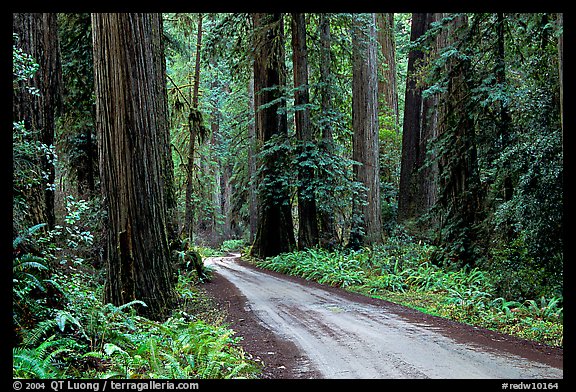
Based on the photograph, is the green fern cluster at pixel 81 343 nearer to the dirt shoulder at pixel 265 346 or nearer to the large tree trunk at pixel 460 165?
the dirt shoulder at pixel 265 346

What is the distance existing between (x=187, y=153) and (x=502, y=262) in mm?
16319

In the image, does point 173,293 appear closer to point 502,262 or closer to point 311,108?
point 502,262

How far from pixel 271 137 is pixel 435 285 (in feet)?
32.0

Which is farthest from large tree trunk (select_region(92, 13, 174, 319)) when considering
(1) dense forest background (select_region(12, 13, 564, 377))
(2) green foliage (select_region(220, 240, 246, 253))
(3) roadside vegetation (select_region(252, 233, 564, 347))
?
(2) green foliage (select_region(220, 240, 246, 253))

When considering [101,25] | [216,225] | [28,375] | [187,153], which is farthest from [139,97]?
[216,225]

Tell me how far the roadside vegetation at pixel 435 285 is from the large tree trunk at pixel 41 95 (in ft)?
23.3

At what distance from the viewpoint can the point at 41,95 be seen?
28.2 feet

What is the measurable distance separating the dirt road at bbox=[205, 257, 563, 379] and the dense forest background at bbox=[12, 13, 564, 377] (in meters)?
1.11

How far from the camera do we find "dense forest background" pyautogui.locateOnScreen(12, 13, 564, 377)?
18.8ft

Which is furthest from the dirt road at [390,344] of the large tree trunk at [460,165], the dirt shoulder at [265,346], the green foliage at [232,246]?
the green foliage at [232,246]

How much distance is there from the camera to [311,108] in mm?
18203

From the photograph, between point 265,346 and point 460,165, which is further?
point 460,165

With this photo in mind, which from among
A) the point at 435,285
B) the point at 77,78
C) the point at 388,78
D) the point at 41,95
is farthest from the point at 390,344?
the point at 388,78

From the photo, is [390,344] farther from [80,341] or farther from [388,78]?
[388,78]
